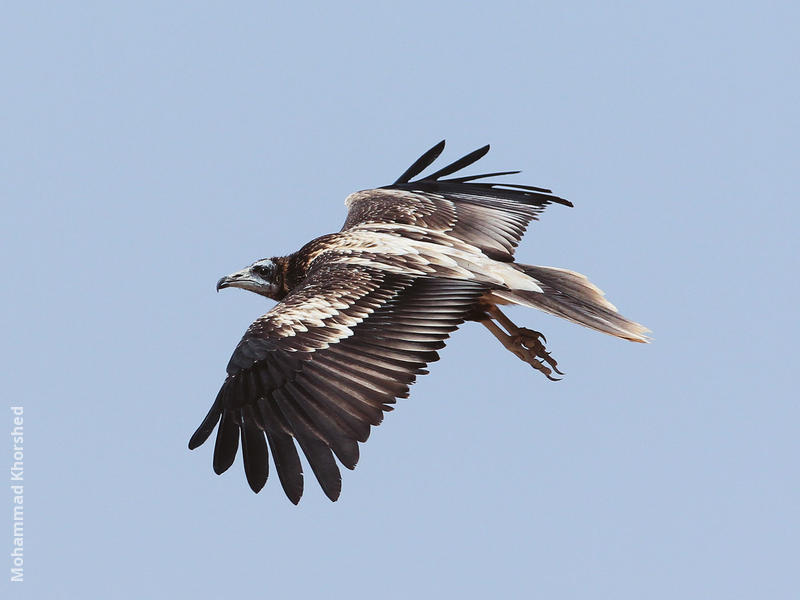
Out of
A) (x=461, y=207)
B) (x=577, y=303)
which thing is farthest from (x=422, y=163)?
(x=577, y=303)

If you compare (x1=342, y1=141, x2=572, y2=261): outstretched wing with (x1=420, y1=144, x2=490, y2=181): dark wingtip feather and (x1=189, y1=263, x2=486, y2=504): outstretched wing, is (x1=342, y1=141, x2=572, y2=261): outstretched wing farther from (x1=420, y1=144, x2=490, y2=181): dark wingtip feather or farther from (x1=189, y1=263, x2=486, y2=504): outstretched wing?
(x1=189, y1=263, x2=486, y2=504): outstretched wing

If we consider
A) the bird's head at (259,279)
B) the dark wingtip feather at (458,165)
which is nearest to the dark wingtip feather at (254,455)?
the bird's head at (259,279)

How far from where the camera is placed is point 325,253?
9641 millimetres

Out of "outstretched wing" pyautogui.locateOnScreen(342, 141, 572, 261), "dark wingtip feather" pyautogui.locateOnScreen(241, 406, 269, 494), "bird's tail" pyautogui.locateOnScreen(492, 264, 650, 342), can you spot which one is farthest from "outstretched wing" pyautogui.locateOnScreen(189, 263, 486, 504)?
"outstretched wing" pyautogui.locateOnScreen(342, 141, 572, 261)

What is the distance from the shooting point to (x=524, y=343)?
373 inches

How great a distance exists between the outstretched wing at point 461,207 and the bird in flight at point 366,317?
0.7 inches

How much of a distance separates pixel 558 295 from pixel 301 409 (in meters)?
2.39

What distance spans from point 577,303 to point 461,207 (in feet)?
6.48

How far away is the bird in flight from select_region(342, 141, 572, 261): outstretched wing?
2 cm

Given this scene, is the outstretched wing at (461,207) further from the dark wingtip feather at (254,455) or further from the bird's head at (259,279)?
the dark wingtip feather at (254,455)

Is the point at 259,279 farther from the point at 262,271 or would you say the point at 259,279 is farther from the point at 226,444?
the point at 226,444

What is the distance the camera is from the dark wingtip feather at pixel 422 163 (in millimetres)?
11820

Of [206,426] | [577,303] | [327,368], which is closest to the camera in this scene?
[206,426]

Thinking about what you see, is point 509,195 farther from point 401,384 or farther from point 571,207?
point 401,384
